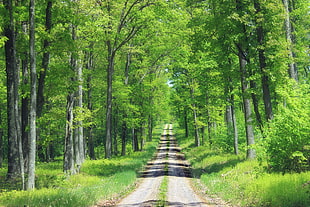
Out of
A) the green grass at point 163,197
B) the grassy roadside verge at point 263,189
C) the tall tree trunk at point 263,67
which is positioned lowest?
the green grass at point 163,197

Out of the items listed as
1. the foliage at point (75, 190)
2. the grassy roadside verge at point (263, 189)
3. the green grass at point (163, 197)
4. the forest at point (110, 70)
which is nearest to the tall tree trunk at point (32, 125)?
the forest at point (110, 70)

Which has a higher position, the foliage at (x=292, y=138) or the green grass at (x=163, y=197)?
the foliage at (x=292, y=138)

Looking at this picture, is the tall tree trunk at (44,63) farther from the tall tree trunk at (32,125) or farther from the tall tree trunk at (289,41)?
the tall tree trunk at (289,41)

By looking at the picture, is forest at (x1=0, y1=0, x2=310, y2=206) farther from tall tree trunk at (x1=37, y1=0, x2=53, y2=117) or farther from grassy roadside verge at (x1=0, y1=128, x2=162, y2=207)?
grassy roadside verge at (x1=0, y1=128, x2=162, y2=207)

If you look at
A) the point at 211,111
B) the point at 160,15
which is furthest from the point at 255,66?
the point at 211,111

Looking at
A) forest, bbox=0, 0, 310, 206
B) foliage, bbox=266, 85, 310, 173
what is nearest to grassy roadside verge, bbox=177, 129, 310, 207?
forest, bbox=0, 0, 310, 206

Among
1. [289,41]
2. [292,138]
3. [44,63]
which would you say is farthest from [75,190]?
[289,41]

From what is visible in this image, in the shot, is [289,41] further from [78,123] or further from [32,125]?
[78,123]

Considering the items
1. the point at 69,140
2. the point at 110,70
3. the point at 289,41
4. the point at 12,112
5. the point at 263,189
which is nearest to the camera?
the point at 263,189

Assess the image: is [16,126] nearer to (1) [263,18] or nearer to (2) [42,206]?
(2) [42,206]

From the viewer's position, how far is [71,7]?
18156 millimetres

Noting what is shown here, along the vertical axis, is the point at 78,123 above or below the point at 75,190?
above

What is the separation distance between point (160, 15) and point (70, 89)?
45.7ft

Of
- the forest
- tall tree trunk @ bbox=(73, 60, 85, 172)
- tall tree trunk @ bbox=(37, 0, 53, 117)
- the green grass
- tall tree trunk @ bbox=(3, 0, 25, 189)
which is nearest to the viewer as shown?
the green grass
